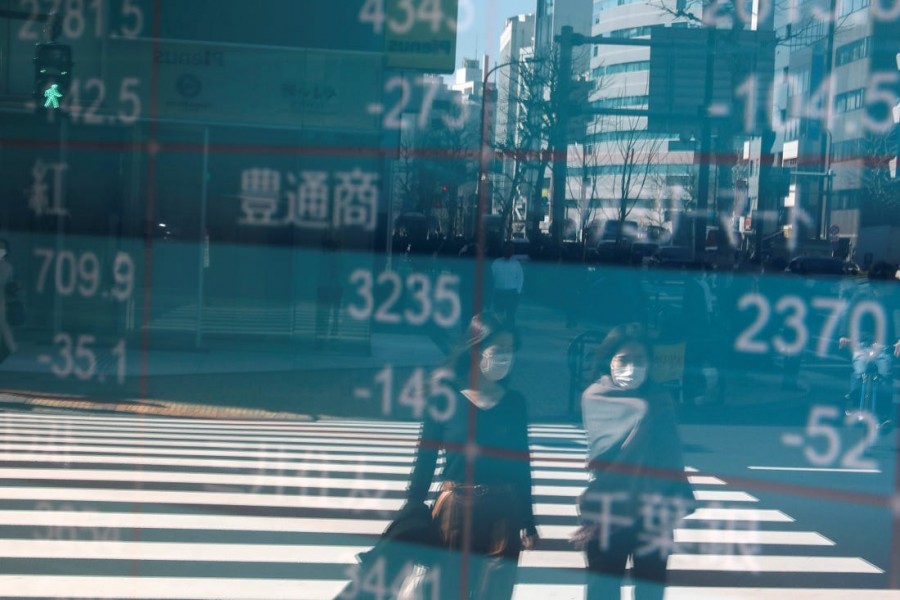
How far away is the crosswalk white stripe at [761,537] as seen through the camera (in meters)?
4.54

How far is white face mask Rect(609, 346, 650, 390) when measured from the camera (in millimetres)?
2408

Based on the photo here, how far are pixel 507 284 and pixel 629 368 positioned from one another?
0.38 meters

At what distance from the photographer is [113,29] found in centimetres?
299

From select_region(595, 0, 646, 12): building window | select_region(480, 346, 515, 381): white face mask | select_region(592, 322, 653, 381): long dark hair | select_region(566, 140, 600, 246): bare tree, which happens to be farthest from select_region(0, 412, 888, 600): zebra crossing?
select_region(595, 0, 646, 12): building window

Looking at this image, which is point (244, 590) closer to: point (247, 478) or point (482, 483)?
point (482, 483)

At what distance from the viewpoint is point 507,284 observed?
7.61 ft

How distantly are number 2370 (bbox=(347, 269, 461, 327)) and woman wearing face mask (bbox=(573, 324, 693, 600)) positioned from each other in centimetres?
38

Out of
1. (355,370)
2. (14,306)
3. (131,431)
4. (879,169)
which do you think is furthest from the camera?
(131,431)

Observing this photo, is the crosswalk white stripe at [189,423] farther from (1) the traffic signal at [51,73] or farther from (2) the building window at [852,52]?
(2) the building window at [852,52]

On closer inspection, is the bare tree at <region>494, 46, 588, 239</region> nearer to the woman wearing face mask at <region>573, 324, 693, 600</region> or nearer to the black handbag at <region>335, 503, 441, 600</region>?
the woman wearing face mask at <region>573, 324, 693, 600</region>

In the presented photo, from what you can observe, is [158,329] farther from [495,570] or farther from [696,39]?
[696,39]

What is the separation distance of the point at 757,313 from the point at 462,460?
2.74 feet

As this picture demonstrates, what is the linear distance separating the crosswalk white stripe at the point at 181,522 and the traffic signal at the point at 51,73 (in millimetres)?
2034

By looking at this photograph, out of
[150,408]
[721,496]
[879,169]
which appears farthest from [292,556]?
[879,169]
